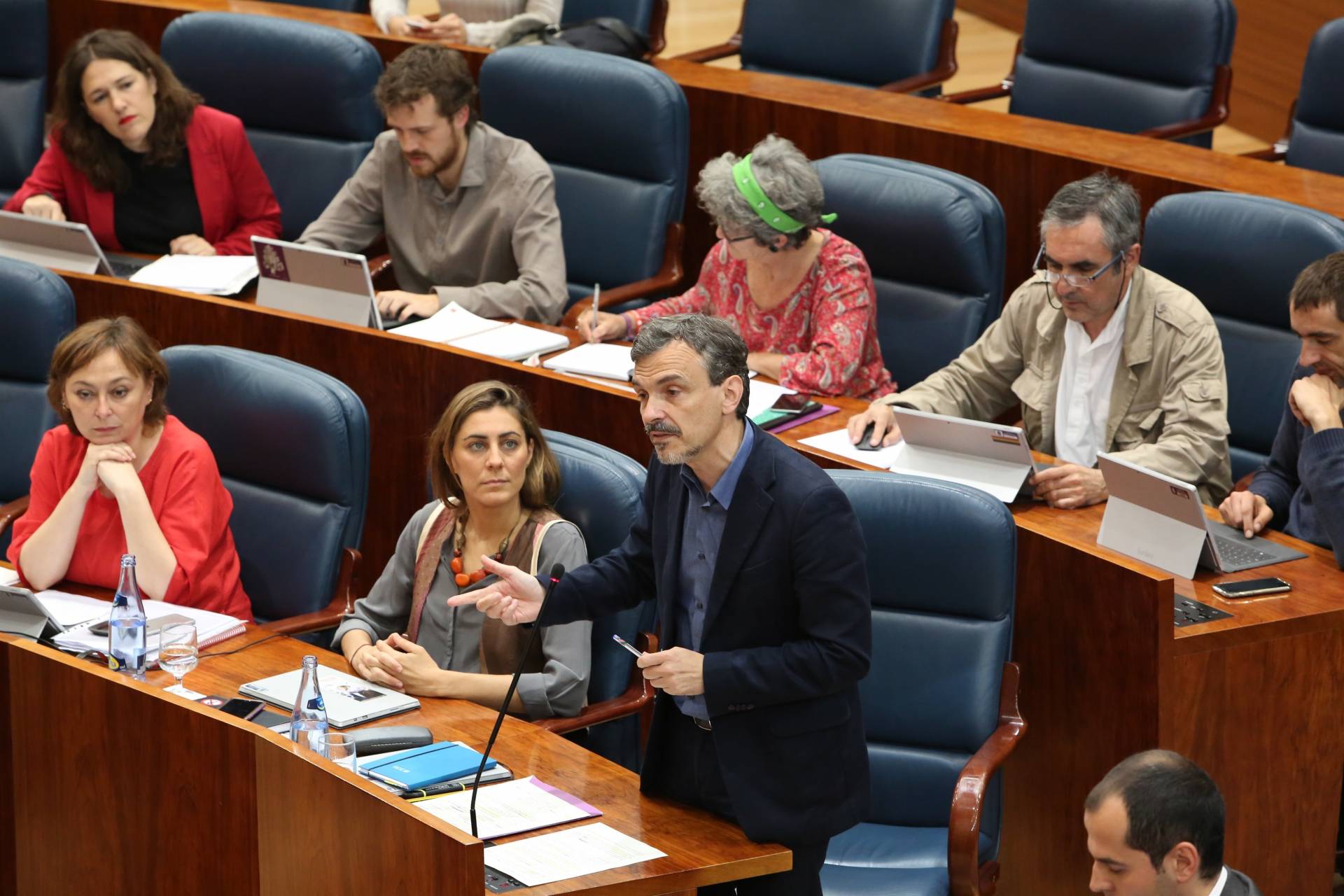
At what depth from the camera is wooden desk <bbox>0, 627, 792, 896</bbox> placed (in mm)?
1707

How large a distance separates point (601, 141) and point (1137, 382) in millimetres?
1436

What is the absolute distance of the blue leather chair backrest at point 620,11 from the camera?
4.45 metres

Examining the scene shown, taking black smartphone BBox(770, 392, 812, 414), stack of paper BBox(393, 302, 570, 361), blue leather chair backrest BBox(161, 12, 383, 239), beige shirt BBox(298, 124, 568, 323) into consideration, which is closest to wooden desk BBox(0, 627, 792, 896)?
black smartphone BBox(770, 392, 812, 414)

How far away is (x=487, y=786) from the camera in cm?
200

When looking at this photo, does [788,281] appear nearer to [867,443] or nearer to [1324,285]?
[867,443]

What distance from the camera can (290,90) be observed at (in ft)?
13.0

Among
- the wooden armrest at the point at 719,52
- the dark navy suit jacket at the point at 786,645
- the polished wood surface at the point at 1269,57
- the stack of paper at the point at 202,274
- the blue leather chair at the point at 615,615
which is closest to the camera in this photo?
the dark navy suit jacket at the point at 786,645

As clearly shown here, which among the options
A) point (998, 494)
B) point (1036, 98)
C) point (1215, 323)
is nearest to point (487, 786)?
point (998, 494)

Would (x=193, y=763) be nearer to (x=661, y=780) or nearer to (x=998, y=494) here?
(x=661, y=780)

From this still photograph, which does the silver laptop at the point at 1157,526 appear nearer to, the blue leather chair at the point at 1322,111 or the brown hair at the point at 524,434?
the brown hair at the point at 524,434

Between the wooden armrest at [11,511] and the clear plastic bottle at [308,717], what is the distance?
108cm

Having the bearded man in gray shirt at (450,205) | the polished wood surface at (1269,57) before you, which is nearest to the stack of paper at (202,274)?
the bearded man in gray shirt at (450,205)

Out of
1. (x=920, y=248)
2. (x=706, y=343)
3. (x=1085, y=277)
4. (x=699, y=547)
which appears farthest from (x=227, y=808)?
(x=920, y=248)

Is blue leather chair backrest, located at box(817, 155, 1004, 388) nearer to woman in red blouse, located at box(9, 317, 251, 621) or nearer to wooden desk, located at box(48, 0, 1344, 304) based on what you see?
wooden desk, located at box(48, 0, 1344, 304)
